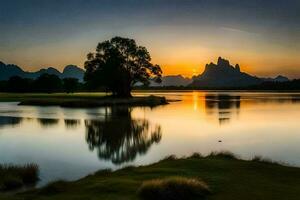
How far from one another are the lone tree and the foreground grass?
9418cm

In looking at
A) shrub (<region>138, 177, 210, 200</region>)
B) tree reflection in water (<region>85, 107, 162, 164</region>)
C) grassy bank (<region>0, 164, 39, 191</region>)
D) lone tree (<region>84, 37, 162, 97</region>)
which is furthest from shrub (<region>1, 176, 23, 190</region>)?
lone tree (<region>84, 37, 162, 97</region>)

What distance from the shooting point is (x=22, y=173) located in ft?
66.9

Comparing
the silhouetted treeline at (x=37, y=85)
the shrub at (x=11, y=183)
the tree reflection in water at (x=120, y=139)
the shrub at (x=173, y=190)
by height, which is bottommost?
the tree reflection in water at (x=120, y=139)

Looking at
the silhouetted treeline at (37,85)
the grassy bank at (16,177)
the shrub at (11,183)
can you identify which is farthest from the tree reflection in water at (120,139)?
the silhouetted treeline at (37,85)

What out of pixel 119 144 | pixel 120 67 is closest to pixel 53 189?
pixel 119 144

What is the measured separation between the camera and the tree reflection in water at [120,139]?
96.2ft

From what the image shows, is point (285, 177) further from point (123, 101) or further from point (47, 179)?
point (123, 101)

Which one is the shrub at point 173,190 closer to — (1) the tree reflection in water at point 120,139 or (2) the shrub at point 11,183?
(2) the shrub at point 11,183

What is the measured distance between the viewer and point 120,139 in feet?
125

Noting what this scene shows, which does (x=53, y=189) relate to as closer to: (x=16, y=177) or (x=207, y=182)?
(x=16, y=177)

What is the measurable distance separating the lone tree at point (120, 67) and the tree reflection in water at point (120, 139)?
6284 centimetres

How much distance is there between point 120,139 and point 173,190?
2416 cm

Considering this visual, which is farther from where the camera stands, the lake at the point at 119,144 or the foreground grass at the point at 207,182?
the lake at the point at 119,144

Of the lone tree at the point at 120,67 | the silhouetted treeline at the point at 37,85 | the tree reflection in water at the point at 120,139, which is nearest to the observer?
the tree reflection in water at the point at 120,139
